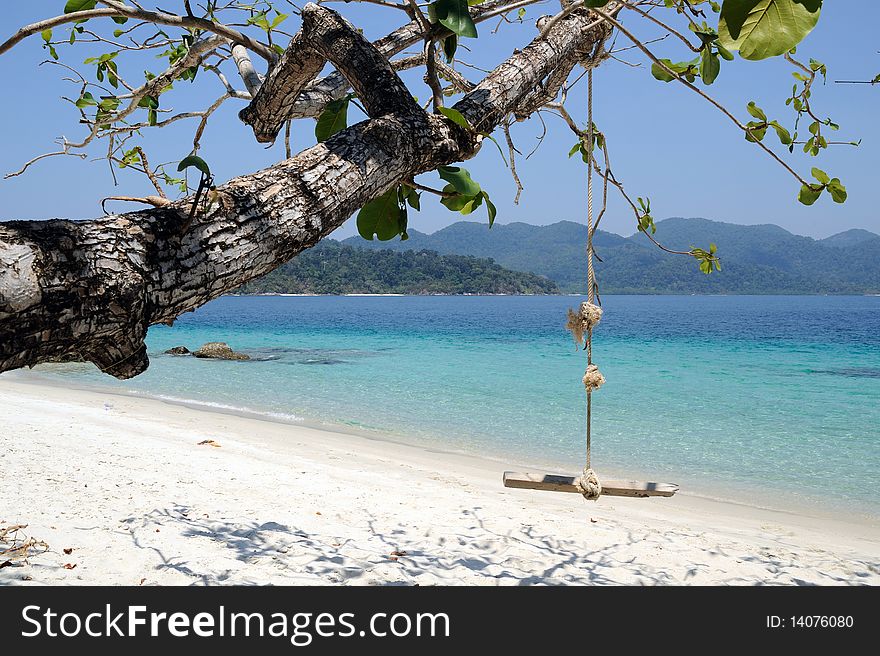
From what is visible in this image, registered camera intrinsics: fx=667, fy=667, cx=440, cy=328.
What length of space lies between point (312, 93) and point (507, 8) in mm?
628

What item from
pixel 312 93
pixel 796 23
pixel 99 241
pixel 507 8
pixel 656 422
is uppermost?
pixel 507 8

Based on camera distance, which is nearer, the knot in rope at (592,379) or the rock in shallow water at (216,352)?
the knot in rope at (592,379)

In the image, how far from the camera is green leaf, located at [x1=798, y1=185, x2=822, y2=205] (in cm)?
175

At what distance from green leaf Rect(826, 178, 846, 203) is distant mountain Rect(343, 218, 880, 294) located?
108m

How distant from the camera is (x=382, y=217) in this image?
1.62 m

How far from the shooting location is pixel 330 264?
9412cm

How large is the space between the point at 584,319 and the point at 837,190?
2.93 feet

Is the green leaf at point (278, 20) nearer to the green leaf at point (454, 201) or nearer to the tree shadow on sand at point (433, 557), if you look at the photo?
the green leaf at point (454, 201)

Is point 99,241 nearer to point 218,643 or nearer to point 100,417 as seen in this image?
point 218,643

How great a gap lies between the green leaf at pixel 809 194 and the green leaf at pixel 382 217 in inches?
42.1

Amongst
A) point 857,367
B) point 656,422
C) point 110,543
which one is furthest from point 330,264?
point 110,543

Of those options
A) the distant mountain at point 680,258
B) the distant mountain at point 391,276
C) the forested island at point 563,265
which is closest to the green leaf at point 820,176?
the forested island at point 563,265

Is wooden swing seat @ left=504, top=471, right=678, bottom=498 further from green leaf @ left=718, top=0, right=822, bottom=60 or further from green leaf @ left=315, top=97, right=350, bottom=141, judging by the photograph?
green leaf @ left=718, top=0, right=822, bottom=60

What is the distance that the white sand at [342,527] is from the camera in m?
3.06
